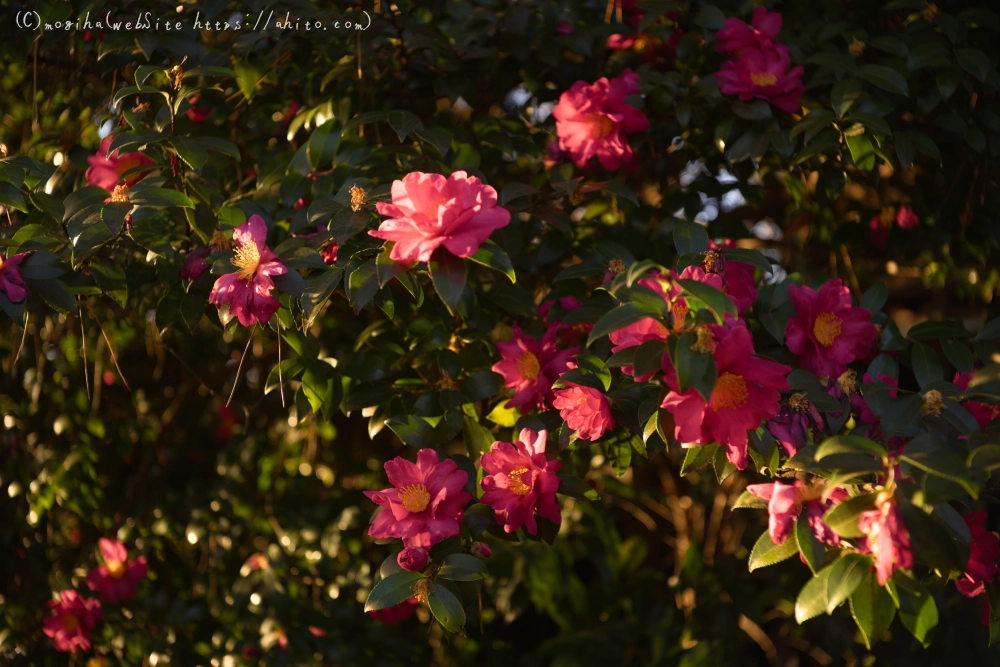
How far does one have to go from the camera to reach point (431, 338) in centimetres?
103

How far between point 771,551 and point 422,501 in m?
0.37

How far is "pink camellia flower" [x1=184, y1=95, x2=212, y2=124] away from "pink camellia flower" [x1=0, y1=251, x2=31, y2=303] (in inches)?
17.7

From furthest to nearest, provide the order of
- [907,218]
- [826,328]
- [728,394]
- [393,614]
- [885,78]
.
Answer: [393,614] → [907,218] → [885,78] → [826,328] → [728,394]

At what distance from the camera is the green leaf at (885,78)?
106 cm

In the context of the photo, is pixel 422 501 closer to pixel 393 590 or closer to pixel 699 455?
pixel 393 590

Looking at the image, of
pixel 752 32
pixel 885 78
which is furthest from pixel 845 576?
pixel 752 32

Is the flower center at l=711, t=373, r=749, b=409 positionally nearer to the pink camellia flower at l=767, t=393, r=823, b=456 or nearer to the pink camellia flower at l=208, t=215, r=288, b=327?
the pink camellia flower at l=767, t=393, r=823, b=456

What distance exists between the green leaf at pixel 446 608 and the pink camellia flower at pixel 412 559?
28 mm

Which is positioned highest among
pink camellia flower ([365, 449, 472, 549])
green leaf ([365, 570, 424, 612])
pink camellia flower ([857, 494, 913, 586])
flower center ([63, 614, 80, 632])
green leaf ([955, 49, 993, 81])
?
green leaf ([955, 49, 993, 81])

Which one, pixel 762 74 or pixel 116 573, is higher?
pixel 762 74

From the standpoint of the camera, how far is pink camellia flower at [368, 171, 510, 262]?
29.2 inches

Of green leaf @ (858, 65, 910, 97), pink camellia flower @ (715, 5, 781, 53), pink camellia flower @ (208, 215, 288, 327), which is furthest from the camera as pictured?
pink camellia flower @ (715, 5, 781, 53)

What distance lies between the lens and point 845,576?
653 mm

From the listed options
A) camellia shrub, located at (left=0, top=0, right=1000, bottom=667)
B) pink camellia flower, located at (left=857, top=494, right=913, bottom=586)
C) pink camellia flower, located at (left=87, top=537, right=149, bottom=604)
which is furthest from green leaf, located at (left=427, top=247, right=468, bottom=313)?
pink camellia flower, located at (left=87, top=537, right=149, bottom=604)
